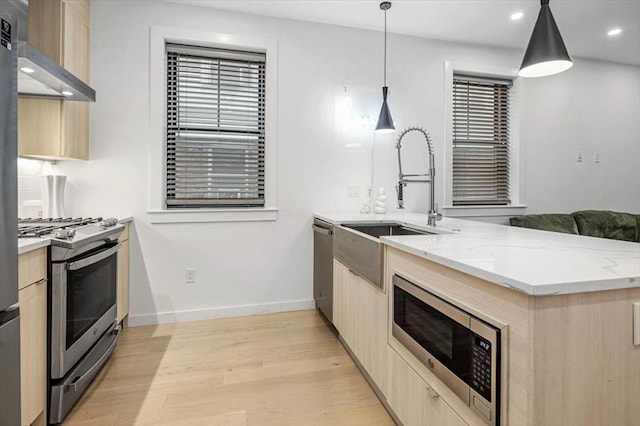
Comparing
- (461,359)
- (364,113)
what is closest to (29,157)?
(364,113)

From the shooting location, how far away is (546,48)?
1525mm

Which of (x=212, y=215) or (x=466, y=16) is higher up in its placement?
(x=466, y=16)

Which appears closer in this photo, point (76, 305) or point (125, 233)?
point (76, 305)

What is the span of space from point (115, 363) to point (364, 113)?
113 inches

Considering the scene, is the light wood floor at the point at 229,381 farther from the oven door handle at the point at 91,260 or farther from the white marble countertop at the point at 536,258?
the white marble countertop at the point at 536,258

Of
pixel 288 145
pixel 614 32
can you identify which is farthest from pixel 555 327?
pixel 614 32

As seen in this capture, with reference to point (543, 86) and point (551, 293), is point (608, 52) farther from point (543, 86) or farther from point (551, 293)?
point (551, 293)

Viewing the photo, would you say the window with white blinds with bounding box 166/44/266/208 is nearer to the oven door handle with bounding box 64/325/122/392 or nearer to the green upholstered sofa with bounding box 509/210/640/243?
the oven door handle with bounding box 64/325/122/392

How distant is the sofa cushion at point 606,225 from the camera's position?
3.67 meters

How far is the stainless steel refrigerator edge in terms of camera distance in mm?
1152

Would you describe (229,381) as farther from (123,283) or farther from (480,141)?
(480,141)

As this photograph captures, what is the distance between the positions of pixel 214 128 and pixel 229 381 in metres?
2.08

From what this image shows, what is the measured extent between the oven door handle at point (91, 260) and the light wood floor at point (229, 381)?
0.75m

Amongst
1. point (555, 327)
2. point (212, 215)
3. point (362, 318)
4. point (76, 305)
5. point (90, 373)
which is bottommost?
point (90, 373)
